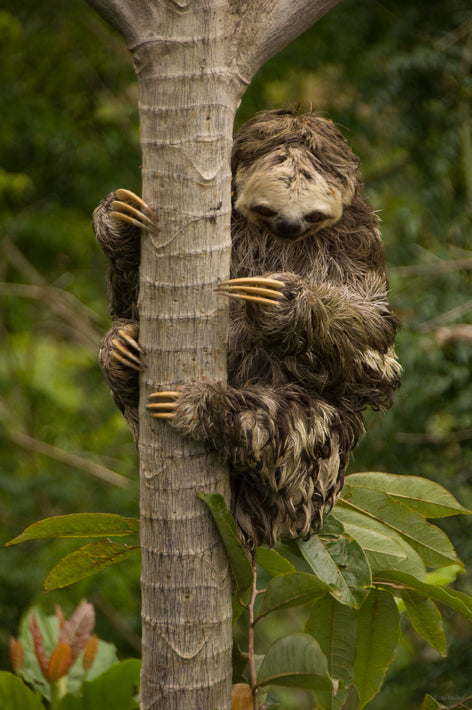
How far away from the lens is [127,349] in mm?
2104

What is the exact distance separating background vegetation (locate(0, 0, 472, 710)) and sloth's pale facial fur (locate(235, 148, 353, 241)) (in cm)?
208

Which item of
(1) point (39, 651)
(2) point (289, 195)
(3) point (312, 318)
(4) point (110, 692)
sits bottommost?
(4) point (110, 692)

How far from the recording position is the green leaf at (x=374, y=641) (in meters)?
2.32

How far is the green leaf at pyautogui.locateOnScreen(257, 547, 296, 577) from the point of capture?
237 centimetres

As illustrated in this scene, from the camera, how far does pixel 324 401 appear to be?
7.59 feet

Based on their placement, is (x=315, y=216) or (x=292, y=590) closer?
(x=292, y=590)

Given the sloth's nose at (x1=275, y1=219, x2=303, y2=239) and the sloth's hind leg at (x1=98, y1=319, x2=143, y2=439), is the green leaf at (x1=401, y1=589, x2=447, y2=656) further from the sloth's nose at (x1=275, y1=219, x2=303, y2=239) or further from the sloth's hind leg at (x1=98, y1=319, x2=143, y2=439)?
the sloth's nose at (x1=275, y1=219, x2=303, y2=239)

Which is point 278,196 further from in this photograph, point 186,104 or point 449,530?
point 449,530

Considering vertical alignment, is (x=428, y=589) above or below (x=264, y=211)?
below

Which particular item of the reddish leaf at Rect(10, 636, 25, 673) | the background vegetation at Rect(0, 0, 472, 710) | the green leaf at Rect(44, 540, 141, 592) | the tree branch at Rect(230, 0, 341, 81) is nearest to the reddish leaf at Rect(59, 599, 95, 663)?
the reddish leaf at Rect(10, 636, 25, 673)

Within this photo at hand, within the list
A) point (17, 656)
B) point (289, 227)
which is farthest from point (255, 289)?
point (17, 656)

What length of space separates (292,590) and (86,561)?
667 mm

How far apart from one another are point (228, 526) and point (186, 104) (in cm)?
107

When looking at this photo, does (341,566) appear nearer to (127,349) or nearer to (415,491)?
(415,491)
